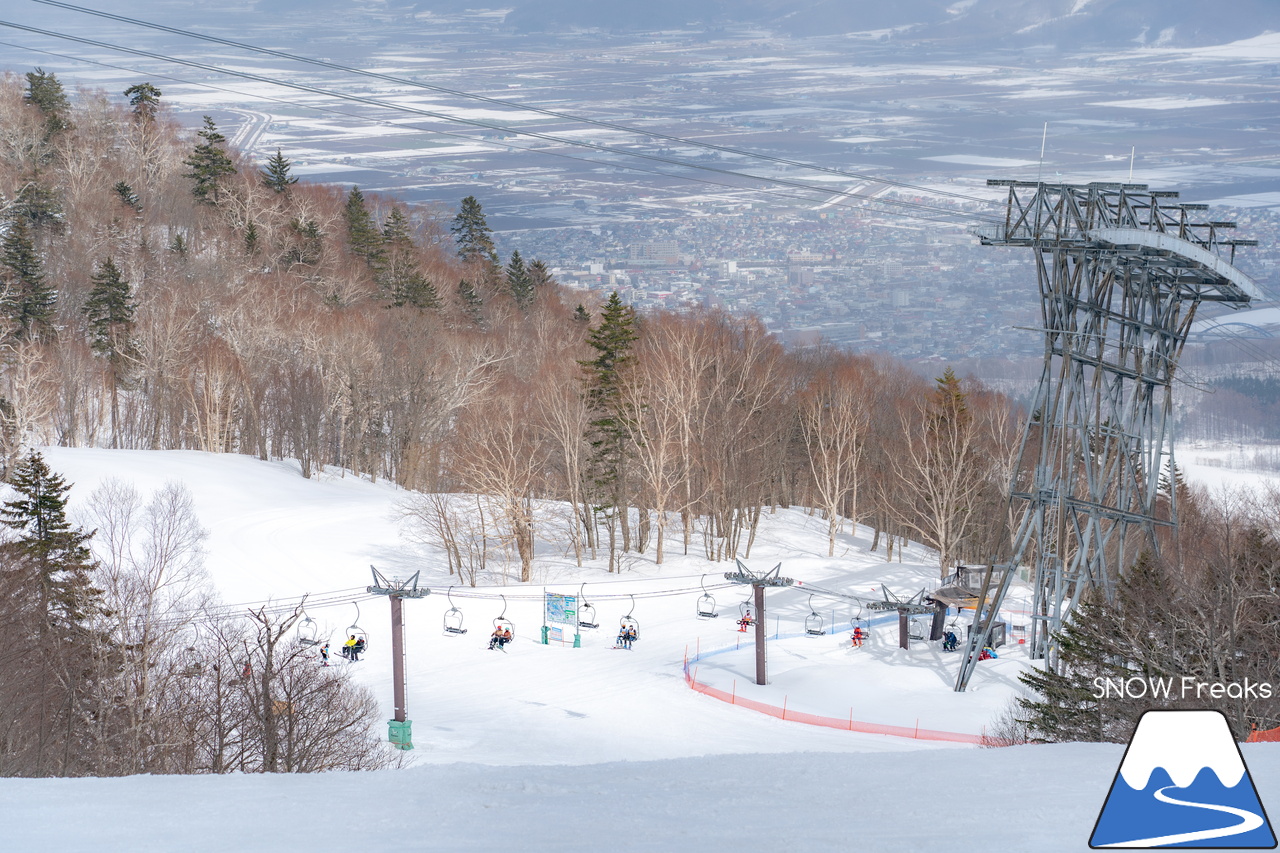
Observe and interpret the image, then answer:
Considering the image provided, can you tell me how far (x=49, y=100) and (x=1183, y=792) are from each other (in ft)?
344

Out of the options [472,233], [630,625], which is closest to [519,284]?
[472,233]

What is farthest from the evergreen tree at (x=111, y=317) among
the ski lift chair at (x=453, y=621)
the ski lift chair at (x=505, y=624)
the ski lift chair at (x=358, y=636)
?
the ski lift chair at (x=505, y=624)

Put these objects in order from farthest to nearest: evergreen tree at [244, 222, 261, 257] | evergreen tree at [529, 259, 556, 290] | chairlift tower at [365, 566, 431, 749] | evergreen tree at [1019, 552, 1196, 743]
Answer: evergreen tree at [529, 259, 556, 290], evergreen tree at [244, 222, 261, 257], chairlift tower at [365, 566, 431, 749], evergreen tree at [1019, 552, 1196, 743]

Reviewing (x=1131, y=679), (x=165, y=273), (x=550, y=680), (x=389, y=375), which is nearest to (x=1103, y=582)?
(x=1131, y=679)

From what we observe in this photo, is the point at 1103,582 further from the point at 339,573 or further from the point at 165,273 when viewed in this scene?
the point at 165,273

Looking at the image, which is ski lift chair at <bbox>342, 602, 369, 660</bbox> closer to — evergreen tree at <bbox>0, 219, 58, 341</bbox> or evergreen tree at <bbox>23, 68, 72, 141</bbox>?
evergreen tree at <bbox>0, 219, 58, 341</bbox>

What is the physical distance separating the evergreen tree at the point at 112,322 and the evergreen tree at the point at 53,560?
39.5 metres

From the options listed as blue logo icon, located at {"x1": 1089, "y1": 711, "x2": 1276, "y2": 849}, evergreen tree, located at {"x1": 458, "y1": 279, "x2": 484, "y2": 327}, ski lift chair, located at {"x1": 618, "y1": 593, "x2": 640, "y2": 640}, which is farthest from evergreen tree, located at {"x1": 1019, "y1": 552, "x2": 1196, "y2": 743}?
evergreen tree, located at {"x1": 458, "y1": 279, "x2": 484, "y2": 327}

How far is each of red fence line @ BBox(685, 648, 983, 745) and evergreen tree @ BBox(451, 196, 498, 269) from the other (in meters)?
80.2

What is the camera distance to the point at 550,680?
34188 millimetres

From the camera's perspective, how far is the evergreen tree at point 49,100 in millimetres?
91812

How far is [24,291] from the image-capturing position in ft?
227

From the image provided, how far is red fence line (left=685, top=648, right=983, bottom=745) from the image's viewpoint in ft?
90.7

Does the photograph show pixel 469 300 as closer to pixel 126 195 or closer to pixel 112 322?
pixel 126 195
